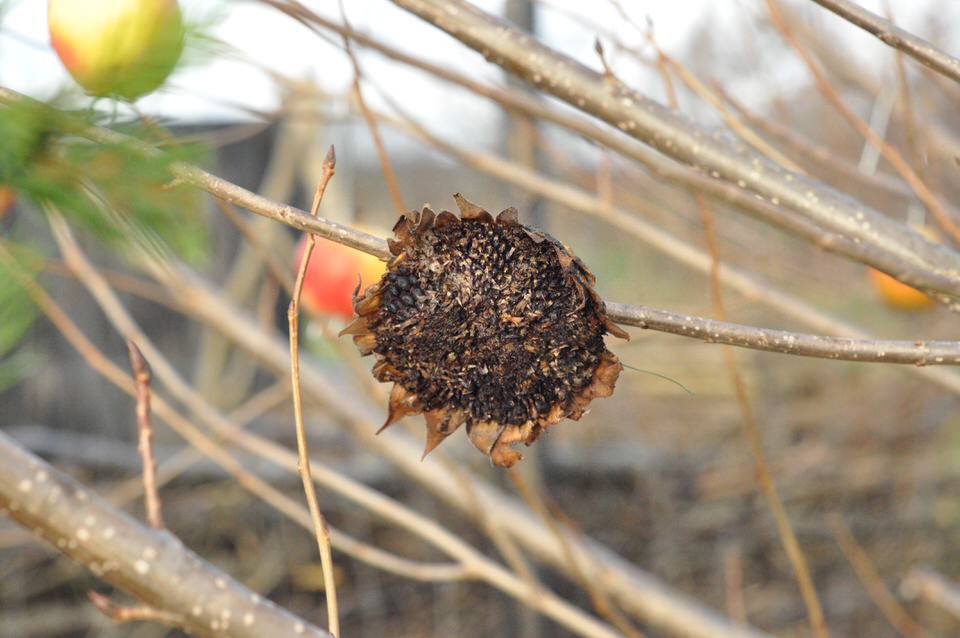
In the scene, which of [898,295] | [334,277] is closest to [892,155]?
[334,277]

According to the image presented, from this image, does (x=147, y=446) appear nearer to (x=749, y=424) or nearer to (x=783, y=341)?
(x=783, y=341)

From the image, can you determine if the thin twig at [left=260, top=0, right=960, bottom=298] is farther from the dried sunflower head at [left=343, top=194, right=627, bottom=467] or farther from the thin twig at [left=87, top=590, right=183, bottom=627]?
the thin twig at [left=87, top=590, right=183, bottom=627]

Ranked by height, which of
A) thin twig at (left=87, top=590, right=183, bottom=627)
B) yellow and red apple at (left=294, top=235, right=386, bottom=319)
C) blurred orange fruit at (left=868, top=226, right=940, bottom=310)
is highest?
blurred orange fruit at (left=868, top=226, right=940, bottom=310)

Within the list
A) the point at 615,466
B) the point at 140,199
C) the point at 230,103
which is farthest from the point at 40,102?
the point at 615,466

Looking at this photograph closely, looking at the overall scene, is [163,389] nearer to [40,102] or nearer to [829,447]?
[829,447]

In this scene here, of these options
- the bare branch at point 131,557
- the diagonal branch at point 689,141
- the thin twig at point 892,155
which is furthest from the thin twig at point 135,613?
the thin twig at point 892,155

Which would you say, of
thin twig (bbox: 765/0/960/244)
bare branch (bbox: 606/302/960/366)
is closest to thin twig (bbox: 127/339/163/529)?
bare branch (bbox: 606/302/960/366)

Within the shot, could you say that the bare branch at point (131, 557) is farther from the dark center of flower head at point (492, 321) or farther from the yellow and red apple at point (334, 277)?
the yellow and red apple at point (334, 277)
